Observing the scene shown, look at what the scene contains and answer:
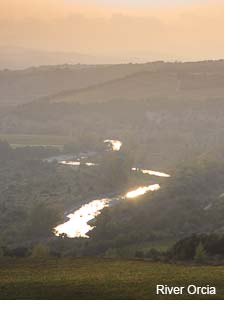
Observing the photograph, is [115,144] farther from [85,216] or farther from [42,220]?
[42,220]

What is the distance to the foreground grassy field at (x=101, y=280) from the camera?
12570 mm

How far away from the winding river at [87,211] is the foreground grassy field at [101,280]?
18.8m

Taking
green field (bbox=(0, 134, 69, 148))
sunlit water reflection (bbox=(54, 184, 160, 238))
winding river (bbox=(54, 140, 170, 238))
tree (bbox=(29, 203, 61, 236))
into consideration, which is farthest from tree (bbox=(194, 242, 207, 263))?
green field (bbox=(0, 134, 69, 148))

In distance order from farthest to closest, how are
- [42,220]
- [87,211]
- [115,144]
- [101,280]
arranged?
[115,144] < [87,211] < [42,220] < [101,280]

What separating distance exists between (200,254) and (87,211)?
2313 cm

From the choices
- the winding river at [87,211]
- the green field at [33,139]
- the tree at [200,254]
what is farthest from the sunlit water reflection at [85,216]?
the tree at [200,254]

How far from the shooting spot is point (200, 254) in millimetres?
17906

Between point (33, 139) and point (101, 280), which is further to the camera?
point (33, 139)

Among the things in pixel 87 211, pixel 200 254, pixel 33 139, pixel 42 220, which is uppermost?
pixel 33 139

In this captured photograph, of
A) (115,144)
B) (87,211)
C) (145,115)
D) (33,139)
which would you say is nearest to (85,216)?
(87,211)

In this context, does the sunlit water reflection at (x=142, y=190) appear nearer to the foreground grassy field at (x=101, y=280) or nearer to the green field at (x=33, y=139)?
the green field at (x=33, y=139)

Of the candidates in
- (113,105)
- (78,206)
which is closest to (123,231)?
(78,206)

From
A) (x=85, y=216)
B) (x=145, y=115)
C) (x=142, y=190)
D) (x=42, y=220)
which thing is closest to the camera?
(x=42, y=220)
